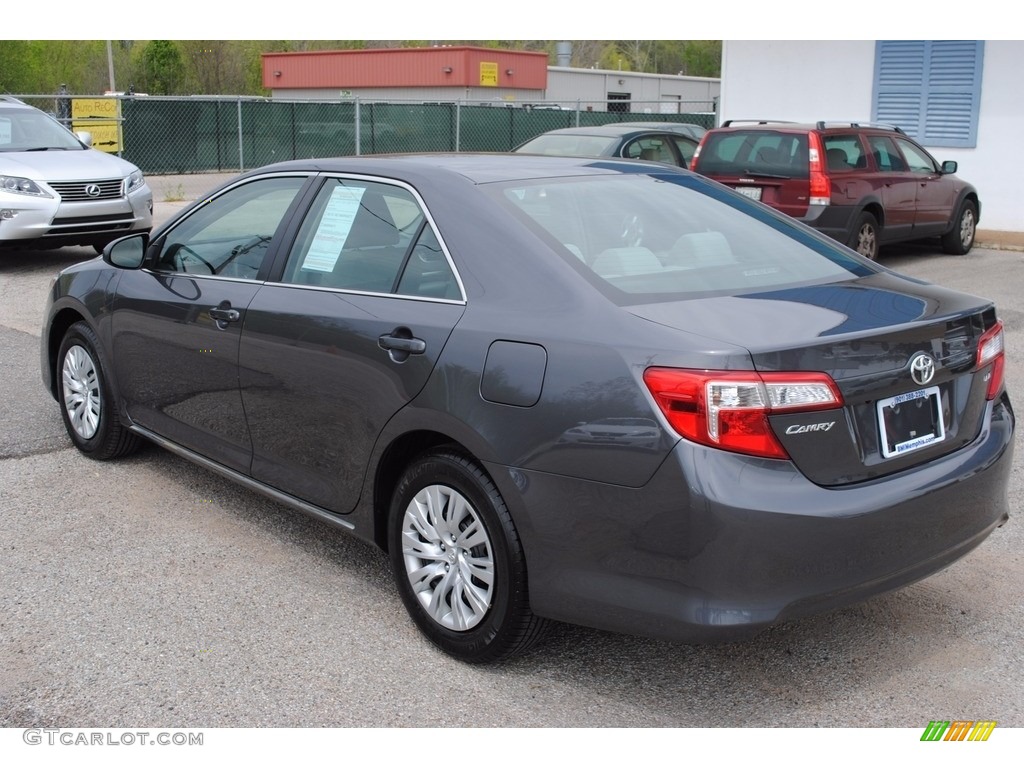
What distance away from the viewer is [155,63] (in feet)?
160

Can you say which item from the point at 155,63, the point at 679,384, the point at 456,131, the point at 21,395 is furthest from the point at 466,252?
the point at 155,63

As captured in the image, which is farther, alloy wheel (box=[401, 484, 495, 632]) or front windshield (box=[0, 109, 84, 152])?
front windshield (box=[0, 109, 84, 152])

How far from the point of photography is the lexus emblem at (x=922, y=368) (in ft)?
11.0

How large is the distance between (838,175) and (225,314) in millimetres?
9123

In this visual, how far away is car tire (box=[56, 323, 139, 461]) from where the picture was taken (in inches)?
222

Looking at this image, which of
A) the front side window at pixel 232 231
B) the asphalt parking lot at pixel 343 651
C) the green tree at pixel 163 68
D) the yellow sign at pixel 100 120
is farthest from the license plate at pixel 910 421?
the green tree at pixel 163 68

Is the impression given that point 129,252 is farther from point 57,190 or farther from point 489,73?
point 489,73

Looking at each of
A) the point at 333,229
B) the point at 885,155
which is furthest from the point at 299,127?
the point at 333,229

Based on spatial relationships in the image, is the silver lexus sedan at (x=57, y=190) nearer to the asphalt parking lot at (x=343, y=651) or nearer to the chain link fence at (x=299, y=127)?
the asphalt parking lot at (x=343, y=651)

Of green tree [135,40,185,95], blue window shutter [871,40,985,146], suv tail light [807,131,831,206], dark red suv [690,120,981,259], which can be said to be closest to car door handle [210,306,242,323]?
dark red suv [690,120,981,259]

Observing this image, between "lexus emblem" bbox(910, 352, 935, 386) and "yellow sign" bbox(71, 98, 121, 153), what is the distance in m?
20.3

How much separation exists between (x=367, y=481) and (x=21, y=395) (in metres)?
4.13

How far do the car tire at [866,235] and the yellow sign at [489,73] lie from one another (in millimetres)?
32034
